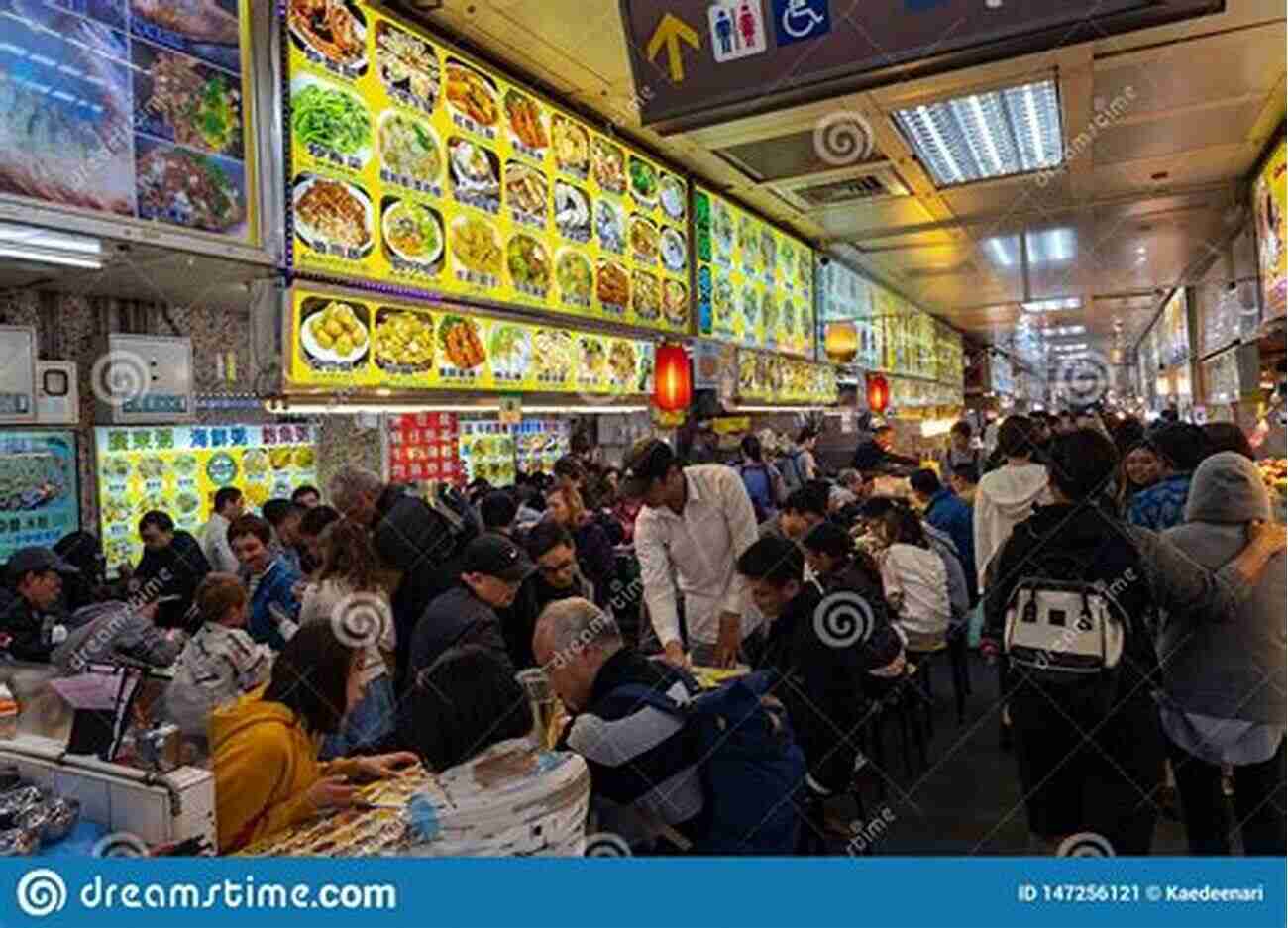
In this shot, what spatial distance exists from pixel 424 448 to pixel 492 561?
160 inches

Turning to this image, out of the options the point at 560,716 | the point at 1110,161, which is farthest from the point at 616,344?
the point at 1110,161

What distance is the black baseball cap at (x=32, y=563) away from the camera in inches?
162

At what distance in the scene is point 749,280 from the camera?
910 cm

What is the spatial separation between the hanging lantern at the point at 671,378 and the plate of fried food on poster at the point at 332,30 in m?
3.14

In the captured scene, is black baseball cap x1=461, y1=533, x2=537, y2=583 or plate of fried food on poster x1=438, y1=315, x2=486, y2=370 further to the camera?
plate of fried food on poster x1=438, y1=315, x2=486, y2=370

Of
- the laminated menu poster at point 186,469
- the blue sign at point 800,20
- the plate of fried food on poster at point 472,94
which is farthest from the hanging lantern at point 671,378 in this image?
the blue sign at point 800,20

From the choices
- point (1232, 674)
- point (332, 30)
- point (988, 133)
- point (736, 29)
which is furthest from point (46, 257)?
point (988, 133)

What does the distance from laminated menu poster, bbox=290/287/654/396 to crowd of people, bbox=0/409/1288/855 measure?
68 centimetres

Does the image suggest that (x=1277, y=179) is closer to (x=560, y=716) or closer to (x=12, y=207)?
(x=560, y=716)

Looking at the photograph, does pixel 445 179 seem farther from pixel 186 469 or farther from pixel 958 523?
pixel 958 523

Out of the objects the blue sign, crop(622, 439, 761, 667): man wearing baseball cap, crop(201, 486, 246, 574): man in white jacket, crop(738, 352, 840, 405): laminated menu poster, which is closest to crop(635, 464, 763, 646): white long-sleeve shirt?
crop(622, 439, 761, 667): man wearing baseball cap

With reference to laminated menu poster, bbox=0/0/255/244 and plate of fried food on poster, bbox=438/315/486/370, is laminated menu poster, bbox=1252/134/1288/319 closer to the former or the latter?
plate of fried food on poster, bbox=438/315/486/370

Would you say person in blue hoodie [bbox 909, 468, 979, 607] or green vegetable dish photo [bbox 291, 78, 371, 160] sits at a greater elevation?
green vegetable dish photo [bbox 291, 78, 371, 160]

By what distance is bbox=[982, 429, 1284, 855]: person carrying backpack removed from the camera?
2.30 m
